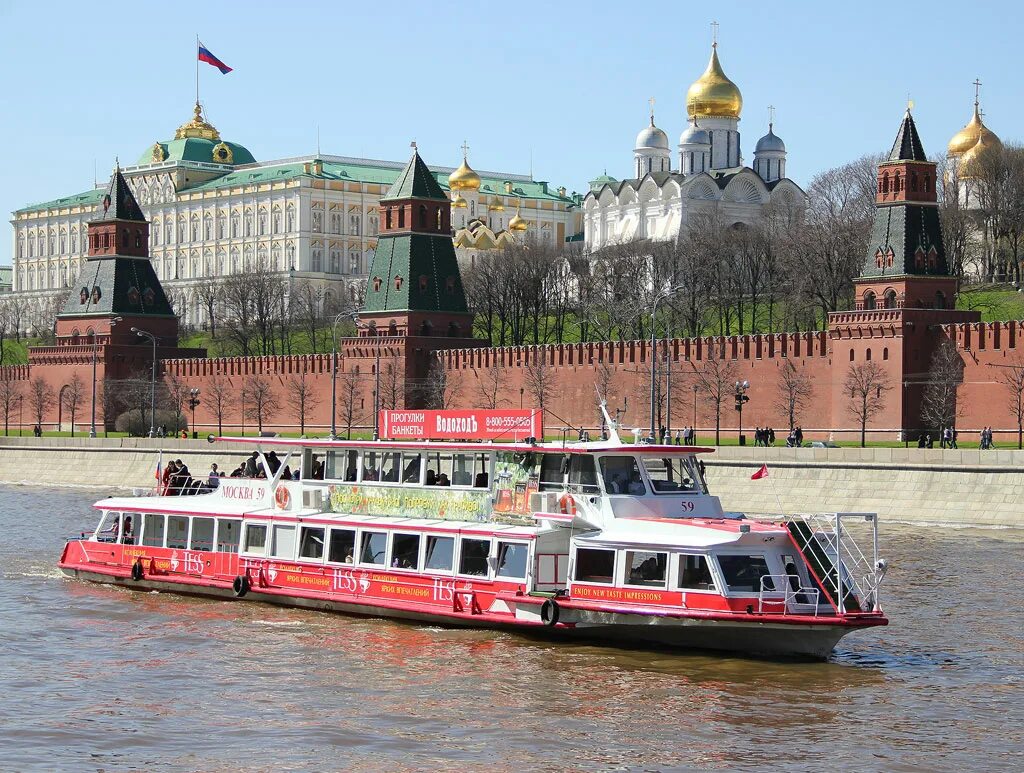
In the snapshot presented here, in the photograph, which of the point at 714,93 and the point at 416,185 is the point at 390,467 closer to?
the point at 416,185

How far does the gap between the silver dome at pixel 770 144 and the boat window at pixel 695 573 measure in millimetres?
86802

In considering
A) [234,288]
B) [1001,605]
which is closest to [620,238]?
[234,288]

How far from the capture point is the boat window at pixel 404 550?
27281 mm

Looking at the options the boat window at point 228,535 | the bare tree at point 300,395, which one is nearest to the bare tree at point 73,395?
the bare tree at point 300,395

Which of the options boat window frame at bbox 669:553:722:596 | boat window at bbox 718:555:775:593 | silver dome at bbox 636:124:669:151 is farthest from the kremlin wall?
silver dome at bbox 636:124:669:151

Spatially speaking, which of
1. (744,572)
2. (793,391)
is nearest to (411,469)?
(744,572)

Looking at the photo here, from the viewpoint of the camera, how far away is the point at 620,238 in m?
105

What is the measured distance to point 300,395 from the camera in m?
76.4

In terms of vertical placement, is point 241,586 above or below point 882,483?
below

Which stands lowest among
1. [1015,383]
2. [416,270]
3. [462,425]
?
[462,425]

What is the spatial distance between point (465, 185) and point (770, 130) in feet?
95.5

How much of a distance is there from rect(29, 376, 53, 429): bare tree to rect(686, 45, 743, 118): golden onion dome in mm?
39519

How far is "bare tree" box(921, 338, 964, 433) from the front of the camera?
2168 inches

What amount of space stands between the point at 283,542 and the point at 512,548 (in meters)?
4.72
